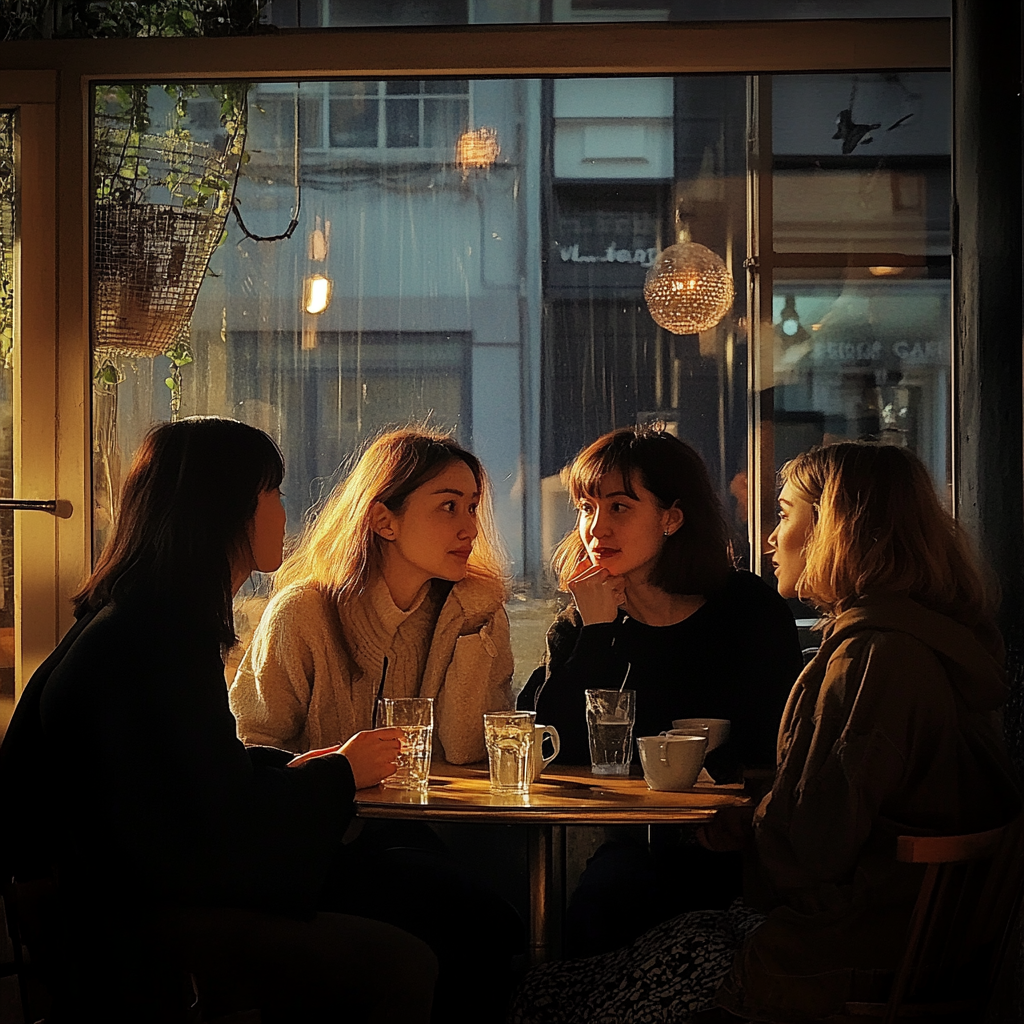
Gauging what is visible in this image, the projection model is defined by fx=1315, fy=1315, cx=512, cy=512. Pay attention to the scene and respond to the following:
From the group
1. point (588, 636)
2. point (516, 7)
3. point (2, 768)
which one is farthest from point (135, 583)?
point (516, 7)

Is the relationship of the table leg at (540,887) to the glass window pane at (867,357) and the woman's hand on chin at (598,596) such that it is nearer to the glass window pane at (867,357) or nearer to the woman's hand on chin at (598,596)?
the woman's hand on chin at (598,596)

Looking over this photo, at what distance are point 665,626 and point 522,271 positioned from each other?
2.92 feet

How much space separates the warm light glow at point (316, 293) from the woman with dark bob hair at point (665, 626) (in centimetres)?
71

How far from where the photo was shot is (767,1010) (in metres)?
1.92

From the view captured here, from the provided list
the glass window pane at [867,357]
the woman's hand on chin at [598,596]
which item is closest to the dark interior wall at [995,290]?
the glass window pane at [867,357]

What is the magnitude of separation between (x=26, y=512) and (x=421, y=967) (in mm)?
1545

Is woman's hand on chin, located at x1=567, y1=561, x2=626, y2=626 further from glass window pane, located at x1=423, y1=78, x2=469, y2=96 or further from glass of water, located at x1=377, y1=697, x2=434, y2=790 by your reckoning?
glass window pane, located at x1=423, y1=78, x2=469, y2=96

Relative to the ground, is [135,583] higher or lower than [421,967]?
higher

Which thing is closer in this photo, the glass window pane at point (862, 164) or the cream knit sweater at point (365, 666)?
the cream knit sweater at point (365, 666)

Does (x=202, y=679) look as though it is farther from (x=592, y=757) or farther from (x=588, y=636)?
(x=588, y=636)

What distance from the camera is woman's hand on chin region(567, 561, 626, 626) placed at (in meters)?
2.77

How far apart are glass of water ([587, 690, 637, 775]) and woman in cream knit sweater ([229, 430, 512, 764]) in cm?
→ 29

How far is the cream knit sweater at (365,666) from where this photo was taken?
8.50 feet

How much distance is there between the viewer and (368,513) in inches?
108
